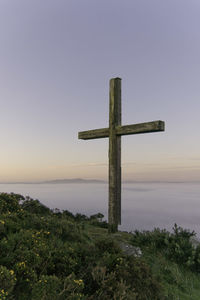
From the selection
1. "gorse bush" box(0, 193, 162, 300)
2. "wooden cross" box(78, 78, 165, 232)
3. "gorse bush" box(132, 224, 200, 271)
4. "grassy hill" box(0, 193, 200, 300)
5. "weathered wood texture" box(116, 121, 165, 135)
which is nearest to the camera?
"gorse bush" box(0, 193, 162, 300)

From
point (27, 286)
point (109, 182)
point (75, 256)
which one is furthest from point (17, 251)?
point (109, 182)

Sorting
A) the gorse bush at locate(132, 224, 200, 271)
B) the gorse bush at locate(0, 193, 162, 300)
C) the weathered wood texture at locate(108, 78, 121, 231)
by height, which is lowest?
the gorse bush at locate(132, 224, 200, 271)

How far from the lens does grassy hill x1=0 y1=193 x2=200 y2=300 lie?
3701 millimetres

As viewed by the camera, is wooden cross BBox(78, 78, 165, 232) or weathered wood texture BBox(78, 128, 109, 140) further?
weathered wood texture BBox(78, 128, 109, 140)

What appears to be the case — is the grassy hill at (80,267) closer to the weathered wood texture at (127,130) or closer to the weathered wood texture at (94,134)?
the weathered wood texture at (127,130)

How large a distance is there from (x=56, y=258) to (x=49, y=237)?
4.32 feet

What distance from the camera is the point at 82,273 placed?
178 inches

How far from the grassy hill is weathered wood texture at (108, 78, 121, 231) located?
2333 mm

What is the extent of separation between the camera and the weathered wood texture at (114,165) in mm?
9656

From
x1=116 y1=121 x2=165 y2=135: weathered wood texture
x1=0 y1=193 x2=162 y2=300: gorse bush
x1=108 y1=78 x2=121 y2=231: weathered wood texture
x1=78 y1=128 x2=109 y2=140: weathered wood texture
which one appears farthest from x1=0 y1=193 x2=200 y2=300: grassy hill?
x1=78 y1=128 x2=109 y2=140: weathered wood texture

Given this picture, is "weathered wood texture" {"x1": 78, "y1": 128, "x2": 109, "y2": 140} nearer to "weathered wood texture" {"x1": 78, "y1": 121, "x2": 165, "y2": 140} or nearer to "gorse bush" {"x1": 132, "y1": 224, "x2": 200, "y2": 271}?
"weathered wood texture" {"x1": 78, "y1": 121, "x2": 165, "y2": 140}

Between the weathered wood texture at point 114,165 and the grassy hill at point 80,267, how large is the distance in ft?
7.66

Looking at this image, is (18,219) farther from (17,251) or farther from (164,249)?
(164,249)

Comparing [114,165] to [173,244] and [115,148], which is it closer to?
[115,148]
